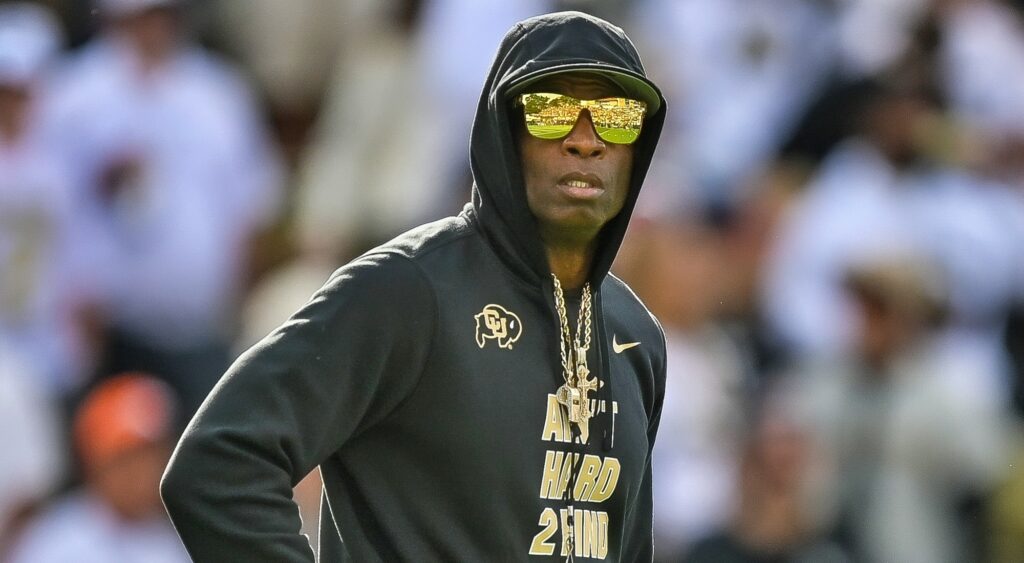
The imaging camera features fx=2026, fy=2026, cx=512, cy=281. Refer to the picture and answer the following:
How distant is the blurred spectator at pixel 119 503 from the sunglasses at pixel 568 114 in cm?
436

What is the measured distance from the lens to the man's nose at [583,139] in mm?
3781

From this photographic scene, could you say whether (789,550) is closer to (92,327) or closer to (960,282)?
(960,282)

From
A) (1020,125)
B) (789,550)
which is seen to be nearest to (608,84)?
(789,550)

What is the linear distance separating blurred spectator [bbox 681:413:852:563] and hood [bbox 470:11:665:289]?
12.7ft

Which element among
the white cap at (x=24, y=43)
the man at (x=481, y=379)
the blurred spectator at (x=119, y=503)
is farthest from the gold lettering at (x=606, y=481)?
the white cap at (x=24, y=43)

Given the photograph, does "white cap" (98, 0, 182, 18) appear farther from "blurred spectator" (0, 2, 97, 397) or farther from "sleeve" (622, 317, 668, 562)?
"sleeve" (622, 317, 668, 562)

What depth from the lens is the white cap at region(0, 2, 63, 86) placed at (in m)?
9.01

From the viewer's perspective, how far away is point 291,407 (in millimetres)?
3496

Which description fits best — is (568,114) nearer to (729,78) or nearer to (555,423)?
(555,423)

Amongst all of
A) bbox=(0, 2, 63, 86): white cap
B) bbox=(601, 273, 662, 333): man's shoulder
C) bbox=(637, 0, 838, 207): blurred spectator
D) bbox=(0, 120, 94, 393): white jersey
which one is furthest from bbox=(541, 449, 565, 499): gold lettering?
bbox=(637, 0, 838, 207): blurred spectator

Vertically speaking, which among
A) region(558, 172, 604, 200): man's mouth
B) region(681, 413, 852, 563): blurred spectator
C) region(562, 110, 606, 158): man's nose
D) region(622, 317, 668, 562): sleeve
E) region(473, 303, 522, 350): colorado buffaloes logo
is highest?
region(562, 110, 606, 158): man's nose

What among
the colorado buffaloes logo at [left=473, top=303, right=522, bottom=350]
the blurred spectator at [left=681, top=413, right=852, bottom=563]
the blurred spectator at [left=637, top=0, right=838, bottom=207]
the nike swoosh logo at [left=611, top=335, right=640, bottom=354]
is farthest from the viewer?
the blurred spectator at [left=637, top=0, right=838, bottom=207]

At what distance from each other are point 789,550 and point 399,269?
14.3ft

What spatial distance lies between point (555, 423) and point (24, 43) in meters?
6.01
